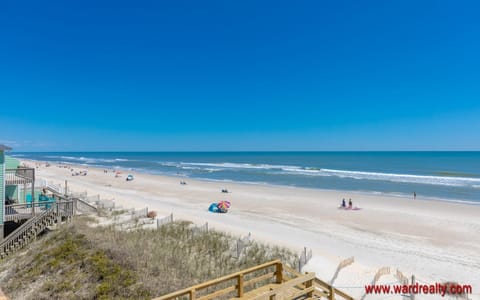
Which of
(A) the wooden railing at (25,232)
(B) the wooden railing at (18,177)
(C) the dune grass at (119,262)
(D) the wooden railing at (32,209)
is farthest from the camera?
(B) the wooden railing at (18,177)

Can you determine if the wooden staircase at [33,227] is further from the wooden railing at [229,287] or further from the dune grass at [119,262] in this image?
the wooden railing at [229,287]

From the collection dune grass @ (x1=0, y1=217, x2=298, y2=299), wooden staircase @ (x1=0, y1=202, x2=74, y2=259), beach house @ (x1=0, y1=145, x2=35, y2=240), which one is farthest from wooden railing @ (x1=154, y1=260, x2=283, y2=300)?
beach house @ (x1=0, y1=145, x2=35, y2=240)

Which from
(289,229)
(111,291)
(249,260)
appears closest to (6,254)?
(111,291)

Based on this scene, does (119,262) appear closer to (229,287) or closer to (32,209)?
(229,287)

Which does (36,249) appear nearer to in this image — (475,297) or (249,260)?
(249,260)

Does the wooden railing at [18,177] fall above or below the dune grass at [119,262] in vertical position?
above

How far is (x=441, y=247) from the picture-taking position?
48.4ft

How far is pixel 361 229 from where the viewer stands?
18.2 meters

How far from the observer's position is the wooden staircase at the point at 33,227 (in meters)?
13.0

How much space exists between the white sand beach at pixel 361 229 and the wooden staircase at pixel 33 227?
220 inches

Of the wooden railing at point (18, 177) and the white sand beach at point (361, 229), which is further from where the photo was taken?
the wooden railing at point (18, 177)

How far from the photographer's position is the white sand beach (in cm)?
1116

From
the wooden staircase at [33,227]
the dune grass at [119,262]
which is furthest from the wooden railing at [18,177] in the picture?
the dune grass at [119,262]

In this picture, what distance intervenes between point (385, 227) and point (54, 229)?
62.0 feet
